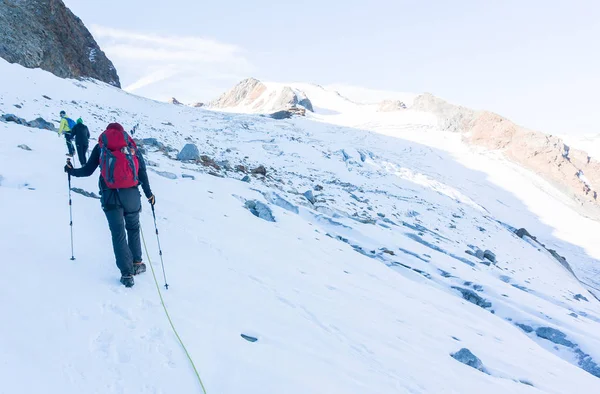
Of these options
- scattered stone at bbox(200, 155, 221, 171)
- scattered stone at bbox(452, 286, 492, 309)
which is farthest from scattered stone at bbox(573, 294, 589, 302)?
scattered stone at bbox(200, 155, 221, 171)

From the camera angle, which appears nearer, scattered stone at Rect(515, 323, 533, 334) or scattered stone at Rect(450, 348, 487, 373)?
scattered stone at Rect(450, 348, 487, 373)

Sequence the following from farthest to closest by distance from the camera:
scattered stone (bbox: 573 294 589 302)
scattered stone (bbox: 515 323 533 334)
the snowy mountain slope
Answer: scattered stone (bbox: 573 294 589 302)
scattered stone (bbox: 515 323 533 334)
the snowy mountain slope

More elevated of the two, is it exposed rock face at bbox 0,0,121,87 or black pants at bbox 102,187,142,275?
exposed rock face at bbox 0,0,121,87

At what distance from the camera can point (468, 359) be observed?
224 inches

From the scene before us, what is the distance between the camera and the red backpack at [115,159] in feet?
14.9

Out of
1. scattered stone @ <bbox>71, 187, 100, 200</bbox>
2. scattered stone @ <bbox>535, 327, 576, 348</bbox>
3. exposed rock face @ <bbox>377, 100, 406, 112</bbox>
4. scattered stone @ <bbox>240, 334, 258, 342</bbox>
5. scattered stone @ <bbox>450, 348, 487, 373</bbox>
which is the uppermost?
exposed rock face @ <bbox>377, 100, 406, 112</bbox>

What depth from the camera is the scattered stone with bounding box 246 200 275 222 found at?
11367 millimetres

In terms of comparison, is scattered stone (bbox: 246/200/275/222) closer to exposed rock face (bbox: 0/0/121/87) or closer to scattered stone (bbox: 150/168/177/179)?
scattered stone (bbox: 150/168/177/179)

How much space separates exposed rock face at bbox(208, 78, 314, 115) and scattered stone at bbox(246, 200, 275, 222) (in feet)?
169

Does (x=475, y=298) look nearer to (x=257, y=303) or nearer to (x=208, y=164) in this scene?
(x=257, y=303)

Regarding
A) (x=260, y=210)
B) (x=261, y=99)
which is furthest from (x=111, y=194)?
(x=261, y=99)

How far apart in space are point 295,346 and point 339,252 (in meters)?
6.04

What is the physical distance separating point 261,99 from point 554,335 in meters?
86.5

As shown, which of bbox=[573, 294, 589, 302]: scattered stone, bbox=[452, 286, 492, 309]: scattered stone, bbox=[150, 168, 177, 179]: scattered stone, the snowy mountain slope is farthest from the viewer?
bbox=[573, 294, 589, 302]: scattered stone
